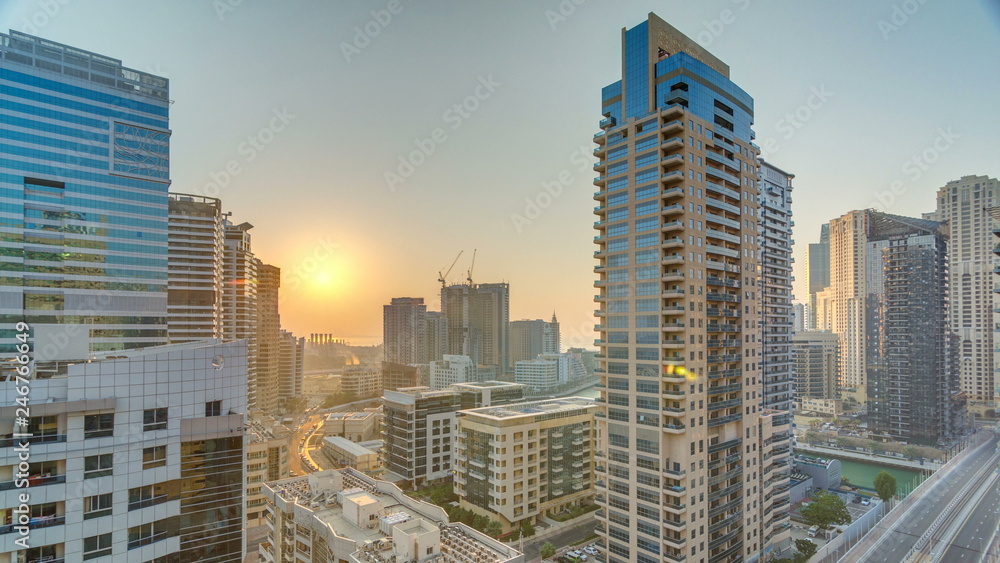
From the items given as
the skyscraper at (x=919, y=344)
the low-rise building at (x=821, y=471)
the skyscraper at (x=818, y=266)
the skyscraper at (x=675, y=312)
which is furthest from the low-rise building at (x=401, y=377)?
the skyscraper at (x=818, y=266)

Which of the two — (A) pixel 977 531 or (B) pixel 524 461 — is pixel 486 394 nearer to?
(B) pixel 524 461

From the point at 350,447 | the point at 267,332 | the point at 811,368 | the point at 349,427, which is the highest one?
the point at 267,332

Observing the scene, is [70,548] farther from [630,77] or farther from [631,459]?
[630,77]

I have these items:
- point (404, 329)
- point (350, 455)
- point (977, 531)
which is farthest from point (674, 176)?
point (404, 329)

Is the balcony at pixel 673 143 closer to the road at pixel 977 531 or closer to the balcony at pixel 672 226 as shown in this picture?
the balcony at pixel 672 226

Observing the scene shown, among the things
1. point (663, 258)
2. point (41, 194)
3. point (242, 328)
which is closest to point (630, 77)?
point (663, 258)

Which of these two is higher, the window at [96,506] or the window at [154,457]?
the window at [154,457]
